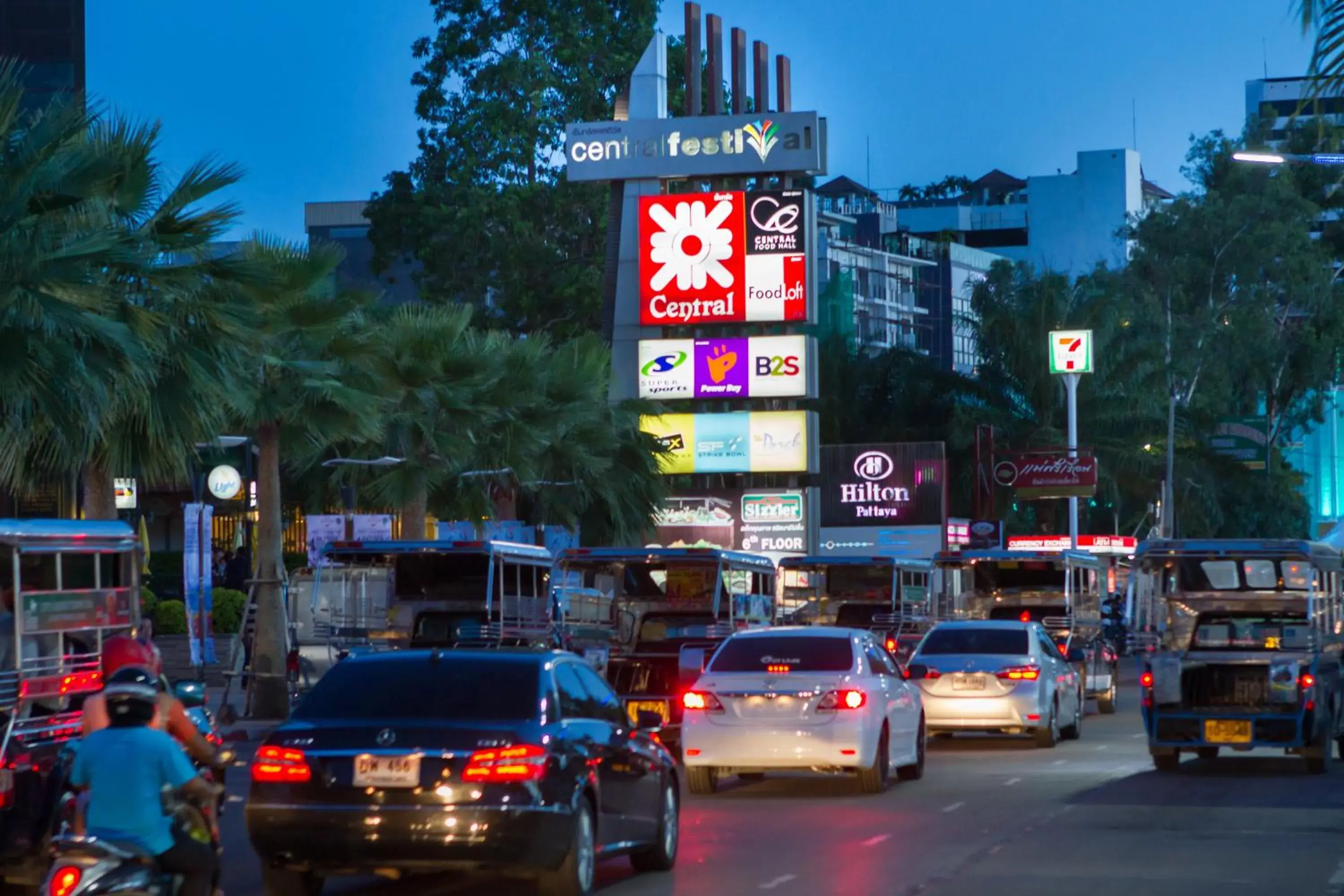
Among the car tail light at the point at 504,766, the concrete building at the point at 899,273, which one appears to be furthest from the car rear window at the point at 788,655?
the concrete building at the point at 899,273

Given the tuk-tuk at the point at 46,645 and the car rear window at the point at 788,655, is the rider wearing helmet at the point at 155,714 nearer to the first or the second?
the tuk-tuk at the point at 46,645

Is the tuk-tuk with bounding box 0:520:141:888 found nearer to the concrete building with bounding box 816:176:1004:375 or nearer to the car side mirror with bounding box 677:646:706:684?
the car side mirror with bounding box 677:646:706:684

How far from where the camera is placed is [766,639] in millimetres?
20812

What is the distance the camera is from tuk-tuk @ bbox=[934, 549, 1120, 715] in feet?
115

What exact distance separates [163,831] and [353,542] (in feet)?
59.3

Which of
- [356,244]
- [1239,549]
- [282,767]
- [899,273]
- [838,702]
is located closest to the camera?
[282,767]

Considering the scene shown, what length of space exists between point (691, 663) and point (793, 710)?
5506 mm

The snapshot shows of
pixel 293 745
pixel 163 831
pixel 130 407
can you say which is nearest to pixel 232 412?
pixel 130 407

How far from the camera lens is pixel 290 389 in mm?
30375

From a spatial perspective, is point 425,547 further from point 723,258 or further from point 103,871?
point 723,258

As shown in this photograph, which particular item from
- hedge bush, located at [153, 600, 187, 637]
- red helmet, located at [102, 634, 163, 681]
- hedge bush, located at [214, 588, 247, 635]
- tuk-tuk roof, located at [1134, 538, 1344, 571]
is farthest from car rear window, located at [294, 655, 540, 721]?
hedge bush, located at [153, 600, 187, 637]

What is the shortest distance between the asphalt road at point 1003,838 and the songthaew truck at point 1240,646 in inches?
18.3

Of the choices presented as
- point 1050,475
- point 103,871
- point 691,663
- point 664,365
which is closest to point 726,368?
point 664,365

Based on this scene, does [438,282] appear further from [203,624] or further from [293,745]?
[293,745]
